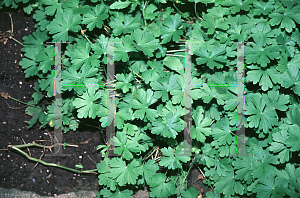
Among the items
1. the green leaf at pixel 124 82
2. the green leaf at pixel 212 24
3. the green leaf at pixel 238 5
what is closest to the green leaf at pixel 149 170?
the green leaf at pixel 124 82

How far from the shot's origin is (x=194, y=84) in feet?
7.68

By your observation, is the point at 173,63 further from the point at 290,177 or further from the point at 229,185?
the point at 290,177

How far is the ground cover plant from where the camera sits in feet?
7.51

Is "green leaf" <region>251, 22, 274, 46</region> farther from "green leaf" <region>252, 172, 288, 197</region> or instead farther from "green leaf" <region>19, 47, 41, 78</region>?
"green leaf" <region>19, 47, 41, 78</region>

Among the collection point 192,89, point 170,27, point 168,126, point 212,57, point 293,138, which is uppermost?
point 170,27

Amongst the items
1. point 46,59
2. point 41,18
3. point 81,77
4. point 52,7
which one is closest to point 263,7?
point 81,77

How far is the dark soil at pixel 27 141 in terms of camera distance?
9.07ft

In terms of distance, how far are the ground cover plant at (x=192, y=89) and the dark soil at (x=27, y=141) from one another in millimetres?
299

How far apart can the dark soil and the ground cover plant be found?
299 millimetres

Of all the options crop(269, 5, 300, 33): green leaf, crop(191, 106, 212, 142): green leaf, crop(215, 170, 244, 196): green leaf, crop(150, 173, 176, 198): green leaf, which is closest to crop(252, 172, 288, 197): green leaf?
crop(215, 170, 244, 196): green leaf

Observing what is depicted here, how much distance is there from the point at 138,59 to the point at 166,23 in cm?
47

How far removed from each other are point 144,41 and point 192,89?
2.18ft

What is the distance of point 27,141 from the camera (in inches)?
112

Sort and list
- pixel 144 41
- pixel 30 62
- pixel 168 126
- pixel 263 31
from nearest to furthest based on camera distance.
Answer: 1. pixel 168 126
2. pixel 144 41
3. pixel 263 31
4. pixel 30 62
